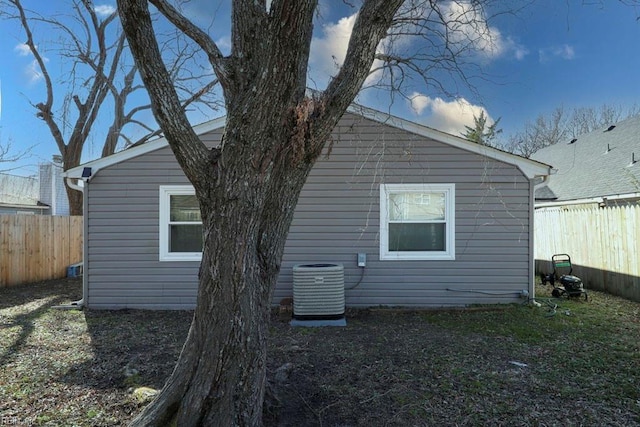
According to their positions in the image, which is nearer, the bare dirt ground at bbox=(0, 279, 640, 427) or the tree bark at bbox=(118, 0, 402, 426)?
the tree bark at bbox=(118, 0, 402, 426)

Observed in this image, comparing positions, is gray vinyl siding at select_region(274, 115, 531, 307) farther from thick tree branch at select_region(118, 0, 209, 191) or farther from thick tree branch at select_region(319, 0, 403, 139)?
thick tree branch at select_region(118, 0, 209, 191)

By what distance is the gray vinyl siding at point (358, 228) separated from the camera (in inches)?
273

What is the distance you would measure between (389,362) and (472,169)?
13.1 ft

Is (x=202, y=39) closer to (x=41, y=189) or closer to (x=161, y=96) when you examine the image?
(x=161, y=96)

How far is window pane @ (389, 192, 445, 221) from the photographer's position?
7035 mm

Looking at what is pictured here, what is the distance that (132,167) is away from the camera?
6980 millimetres

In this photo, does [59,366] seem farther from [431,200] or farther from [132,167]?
[431,200]

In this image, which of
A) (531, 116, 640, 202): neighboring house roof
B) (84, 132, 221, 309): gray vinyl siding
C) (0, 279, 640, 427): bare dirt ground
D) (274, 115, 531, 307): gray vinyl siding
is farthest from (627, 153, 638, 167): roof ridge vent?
(84, 132, 221, 309): gray vinyl siding

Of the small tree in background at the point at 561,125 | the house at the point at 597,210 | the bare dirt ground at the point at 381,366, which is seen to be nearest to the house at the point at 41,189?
the bare dirt ground at the point at 381,366

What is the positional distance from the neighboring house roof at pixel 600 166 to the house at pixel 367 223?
4680mm

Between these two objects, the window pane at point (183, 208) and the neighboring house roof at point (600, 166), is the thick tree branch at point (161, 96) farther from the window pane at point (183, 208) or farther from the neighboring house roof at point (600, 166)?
the neighboring house roof at point (600, 166)

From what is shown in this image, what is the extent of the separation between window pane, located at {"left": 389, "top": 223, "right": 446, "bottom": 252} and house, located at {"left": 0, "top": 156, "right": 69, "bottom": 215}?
65.3ft

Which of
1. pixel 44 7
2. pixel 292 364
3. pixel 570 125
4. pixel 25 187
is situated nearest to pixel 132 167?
pixel 292 364

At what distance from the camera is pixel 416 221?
23.1ft
